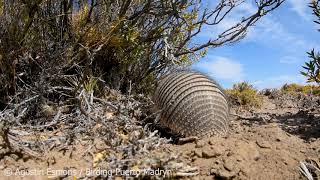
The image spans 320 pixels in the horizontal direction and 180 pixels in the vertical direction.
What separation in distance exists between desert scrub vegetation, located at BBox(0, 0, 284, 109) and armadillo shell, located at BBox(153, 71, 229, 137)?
86cm

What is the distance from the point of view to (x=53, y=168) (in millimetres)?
4043

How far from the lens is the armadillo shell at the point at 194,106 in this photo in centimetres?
507

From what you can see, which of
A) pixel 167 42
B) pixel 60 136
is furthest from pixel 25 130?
pixel 167 42

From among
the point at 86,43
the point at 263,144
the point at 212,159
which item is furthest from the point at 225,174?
the point at 86,43

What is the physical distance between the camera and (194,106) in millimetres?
5137

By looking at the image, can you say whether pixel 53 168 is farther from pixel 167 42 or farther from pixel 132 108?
pixel 167 42

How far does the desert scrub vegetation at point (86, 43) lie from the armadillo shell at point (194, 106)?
2.81 feet

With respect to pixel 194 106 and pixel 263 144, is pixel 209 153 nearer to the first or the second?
pixel 263 144

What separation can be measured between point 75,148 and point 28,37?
205 cm

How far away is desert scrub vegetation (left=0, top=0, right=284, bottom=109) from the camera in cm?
566

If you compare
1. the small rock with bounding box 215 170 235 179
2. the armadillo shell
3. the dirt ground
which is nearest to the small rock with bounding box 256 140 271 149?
the dirt ground

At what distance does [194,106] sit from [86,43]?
6.17 ft

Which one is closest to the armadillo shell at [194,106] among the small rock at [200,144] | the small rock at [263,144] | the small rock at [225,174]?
the small rock at [200,144]

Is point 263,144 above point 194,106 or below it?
below
